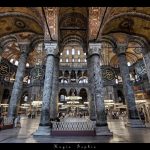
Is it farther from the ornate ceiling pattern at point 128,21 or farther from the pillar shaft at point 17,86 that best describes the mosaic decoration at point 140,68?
the pillar shaft at point 17,86

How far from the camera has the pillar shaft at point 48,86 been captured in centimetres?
842

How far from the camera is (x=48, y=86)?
29.2 feet

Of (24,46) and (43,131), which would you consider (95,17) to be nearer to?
(24,46)

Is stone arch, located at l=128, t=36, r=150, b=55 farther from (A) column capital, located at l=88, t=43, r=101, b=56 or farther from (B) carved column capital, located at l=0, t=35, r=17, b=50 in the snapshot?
(B) carved column capital, located at l=0, t=35, r=17, b=50

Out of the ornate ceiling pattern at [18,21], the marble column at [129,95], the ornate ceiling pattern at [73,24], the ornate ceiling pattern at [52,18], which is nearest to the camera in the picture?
the ornate ceiling pattern at [52,18]

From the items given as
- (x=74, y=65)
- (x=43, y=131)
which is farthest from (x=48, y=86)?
(x=74, y=65)

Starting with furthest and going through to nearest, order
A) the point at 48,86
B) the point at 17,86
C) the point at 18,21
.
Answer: the point at 18,21 → the point at 17,86 → the point at 48,86

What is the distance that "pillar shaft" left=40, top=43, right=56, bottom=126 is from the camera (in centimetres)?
842

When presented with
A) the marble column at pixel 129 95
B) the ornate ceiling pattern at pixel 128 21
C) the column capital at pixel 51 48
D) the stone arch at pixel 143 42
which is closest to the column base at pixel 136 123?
the marble column at pixel 129 95

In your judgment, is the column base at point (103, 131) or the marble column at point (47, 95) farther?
the marble column at point (47, 95)

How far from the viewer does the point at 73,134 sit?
26.3ft

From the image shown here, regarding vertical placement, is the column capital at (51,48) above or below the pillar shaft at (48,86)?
above

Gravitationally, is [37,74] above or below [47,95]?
above

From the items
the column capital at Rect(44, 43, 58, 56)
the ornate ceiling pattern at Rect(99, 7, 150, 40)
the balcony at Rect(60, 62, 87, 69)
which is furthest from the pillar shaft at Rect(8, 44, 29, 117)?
the balcony at Rect(60, 62, 87, 69)
